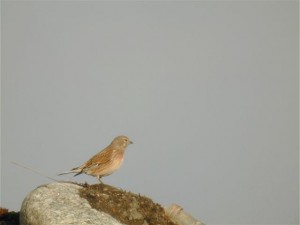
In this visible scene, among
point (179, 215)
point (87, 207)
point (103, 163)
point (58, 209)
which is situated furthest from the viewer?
point (103, 163)

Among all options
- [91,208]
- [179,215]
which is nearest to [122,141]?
[179,215]

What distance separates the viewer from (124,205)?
15297 mm

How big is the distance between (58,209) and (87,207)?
2.61 feet

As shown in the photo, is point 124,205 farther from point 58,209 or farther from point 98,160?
point 98,160

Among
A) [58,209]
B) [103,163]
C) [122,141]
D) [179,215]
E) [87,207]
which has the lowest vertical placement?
[58,209]

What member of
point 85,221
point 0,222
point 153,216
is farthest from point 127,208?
point 0,222

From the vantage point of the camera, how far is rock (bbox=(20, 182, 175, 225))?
13883mm

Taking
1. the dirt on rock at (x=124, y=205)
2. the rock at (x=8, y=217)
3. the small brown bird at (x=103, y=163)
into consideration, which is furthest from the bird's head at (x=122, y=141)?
the rock at (x=8, y=217)

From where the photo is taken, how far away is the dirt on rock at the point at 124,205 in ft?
48.9

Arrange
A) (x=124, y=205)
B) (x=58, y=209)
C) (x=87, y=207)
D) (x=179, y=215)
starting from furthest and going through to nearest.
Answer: (x=179, y=215) < (x=124, y=205) < (x=87, y=207) < (x=58, y=209)

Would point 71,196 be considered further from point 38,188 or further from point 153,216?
point 153,216

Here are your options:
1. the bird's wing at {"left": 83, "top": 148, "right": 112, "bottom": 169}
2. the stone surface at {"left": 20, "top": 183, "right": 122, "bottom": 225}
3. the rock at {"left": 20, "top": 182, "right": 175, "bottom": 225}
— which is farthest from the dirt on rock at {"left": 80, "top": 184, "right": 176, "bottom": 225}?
the bird's wing at {"left": 83, "top": 148, "right": 112, "bottom": 169}

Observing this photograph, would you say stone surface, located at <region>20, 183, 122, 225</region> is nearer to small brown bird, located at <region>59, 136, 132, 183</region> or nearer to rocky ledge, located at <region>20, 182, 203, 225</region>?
rocky ledge, located at <region>20, 182, 203, 225</region>

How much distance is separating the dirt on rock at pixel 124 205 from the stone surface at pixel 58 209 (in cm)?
33
